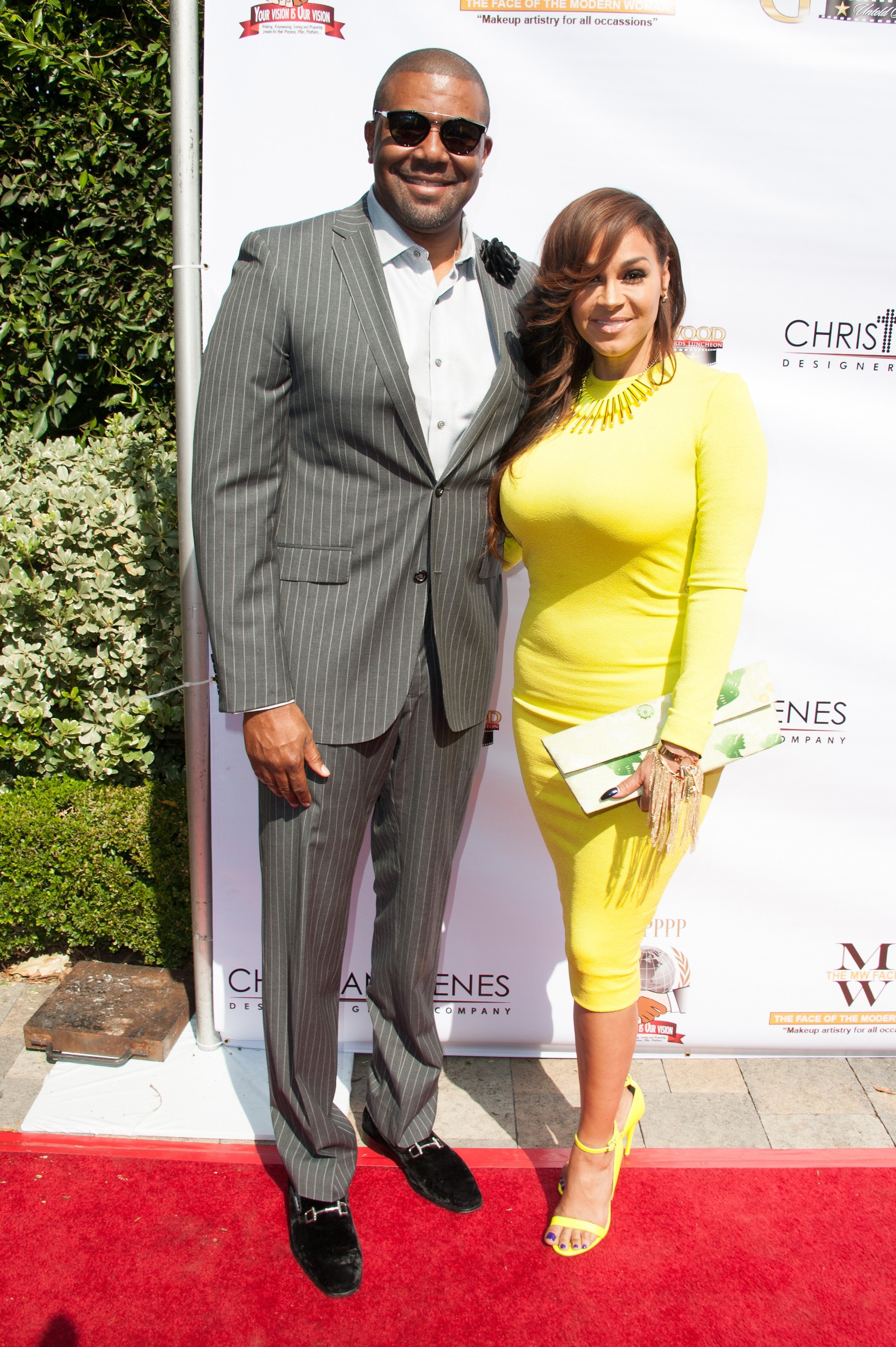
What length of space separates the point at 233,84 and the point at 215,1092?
7.85ft

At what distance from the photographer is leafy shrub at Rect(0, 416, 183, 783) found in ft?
9.61

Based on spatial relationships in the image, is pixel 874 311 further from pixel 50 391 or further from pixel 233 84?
pixel 50 391

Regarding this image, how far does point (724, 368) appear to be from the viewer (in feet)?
7.76

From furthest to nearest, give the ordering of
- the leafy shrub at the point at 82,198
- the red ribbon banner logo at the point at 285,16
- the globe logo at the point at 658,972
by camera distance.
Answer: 1. the leafy shrub at the point at 82,198
2. the globe logo at the point at 658,972
3. the red ribbon banner logo at the point at 285,16

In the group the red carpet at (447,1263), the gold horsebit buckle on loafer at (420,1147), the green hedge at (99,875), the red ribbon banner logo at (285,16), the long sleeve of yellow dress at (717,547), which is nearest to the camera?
the long sleeve of yellow dress at (717,547)

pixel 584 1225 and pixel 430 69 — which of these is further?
pixel 584 1225

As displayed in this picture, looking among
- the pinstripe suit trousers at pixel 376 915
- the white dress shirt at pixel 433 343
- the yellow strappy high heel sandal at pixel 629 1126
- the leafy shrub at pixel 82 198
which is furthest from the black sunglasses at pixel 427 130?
the leafy shrub at pixel 82 198

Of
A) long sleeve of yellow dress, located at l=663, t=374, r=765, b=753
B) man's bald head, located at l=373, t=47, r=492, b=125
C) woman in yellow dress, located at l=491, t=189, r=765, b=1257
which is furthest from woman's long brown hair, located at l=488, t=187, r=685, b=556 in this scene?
man's bald head, located at l=373, t=47, r=492, b=125

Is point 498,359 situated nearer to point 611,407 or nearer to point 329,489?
point 611,407

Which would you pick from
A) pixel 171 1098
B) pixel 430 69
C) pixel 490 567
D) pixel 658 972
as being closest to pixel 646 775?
pixel 490 567

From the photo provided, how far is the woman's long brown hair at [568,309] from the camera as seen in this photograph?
1.74m

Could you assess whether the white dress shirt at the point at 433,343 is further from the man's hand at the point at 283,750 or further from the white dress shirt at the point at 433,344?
the man's hand at the point at 283,750

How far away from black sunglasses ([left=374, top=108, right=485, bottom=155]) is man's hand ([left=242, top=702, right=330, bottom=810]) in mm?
1034

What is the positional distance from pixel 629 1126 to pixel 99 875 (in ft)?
5.42
